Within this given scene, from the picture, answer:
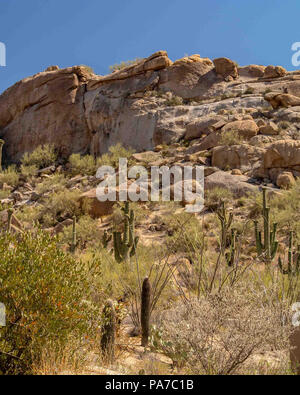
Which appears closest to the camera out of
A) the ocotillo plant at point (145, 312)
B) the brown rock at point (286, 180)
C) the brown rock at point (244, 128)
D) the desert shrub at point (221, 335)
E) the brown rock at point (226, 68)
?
the desert shrub at point (221, 335)

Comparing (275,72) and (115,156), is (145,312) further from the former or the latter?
(275,72)

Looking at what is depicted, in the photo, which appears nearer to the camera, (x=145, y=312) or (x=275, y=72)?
(x=145, y=312)

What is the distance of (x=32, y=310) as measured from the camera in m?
3.23

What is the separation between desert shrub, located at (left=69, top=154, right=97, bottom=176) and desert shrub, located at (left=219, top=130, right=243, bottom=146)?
10.0 meters

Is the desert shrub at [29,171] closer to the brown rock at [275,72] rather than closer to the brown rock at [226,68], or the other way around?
the brown rock at [226,68]

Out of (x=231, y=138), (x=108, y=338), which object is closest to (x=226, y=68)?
(x=231, y=138)

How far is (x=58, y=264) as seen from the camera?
142 inches

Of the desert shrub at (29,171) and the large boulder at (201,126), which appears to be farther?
the desert shrub at (29,171)

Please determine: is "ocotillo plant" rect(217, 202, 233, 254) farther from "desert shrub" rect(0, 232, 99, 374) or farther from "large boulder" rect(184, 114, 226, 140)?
"large boulder" rect(184, 114, 226, 140)

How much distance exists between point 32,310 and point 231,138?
62.2 ft

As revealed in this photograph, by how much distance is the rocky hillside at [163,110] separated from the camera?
21.3 metres

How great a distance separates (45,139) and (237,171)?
67.3 feet

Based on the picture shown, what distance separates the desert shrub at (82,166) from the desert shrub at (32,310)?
22315mm

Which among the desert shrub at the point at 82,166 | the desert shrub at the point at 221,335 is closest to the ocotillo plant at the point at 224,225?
the desert shrub at the point at 221,335
